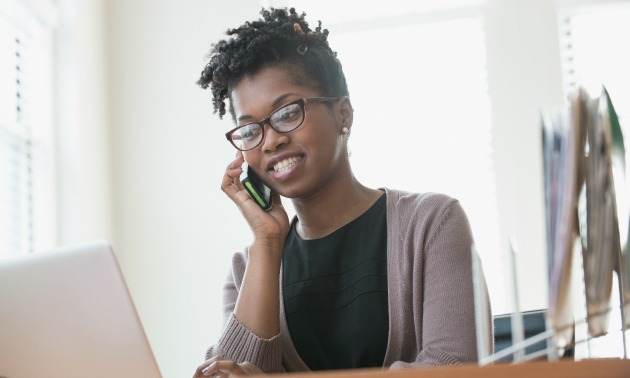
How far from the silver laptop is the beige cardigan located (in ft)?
1.26

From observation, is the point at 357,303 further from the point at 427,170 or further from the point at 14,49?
the point at 14,49

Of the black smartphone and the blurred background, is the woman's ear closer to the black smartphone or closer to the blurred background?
the black smartphone

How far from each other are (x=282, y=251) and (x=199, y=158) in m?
1.77

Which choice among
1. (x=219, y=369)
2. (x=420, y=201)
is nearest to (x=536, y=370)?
(x=219, y=369)

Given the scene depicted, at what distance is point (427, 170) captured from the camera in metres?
3.66

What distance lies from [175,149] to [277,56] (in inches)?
71.4

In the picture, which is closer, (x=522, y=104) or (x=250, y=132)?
(x=250, y=132)

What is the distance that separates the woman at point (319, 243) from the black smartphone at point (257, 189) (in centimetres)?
2

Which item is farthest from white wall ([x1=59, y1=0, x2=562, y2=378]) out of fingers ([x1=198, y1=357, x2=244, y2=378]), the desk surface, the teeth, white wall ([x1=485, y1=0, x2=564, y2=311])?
the desk surface

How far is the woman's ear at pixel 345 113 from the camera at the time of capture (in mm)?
2039

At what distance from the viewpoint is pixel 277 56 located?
200 cm

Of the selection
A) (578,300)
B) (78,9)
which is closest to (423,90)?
(78,9)

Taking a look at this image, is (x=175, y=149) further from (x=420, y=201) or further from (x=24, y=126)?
(x=420, y=201)

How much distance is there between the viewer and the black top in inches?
72.1
